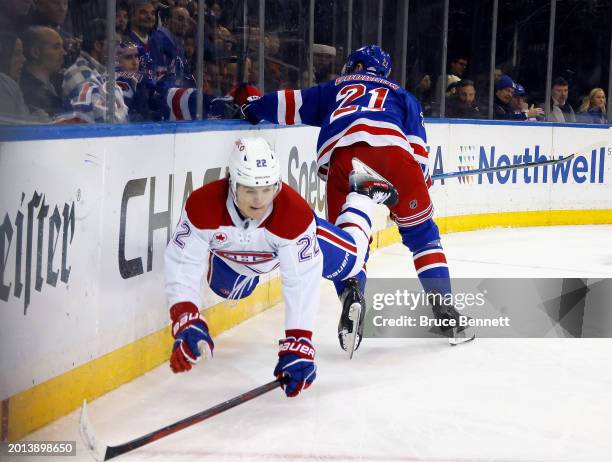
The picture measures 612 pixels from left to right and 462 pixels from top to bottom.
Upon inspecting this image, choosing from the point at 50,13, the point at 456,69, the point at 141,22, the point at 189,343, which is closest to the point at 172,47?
the point at 141,22

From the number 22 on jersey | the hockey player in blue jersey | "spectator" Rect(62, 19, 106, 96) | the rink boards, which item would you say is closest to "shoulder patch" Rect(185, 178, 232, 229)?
the rink boards

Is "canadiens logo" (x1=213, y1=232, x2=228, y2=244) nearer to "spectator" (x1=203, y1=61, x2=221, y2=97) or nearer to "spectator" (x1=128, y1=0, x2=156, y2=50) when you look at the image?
"spectator" (x1=128, y1=0, x2=156, y2=50)

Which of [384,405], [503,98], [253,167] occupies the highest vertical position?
[503,98]

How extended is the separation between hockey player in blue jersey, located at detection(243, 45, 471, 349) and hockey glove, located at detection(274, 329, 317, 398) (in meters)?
0.93

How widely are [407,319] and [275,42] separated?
74.5 inches

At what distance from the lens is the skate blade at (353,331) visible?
367 centimetres

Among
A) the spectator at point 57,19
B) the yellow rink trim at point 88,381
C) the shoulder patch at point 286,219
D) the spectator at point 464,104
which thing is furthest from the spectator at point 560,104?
the spectator at point 57,19

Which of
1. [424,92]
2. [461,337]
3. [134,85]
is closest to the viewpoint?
Answer: [134,85]

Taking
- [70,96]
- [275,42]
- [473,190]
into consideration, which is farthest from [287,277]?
[473,190]

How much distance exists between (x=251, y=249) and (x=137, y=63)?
1019mm

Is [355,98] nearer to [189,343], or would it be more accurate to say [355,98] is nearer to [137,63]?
[137,63]

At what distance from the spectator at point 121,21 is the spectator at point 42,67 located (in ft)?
1.47

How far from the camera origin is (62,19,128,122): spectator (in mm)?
3299

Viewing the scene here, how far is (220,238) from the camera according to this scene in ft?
10.6
